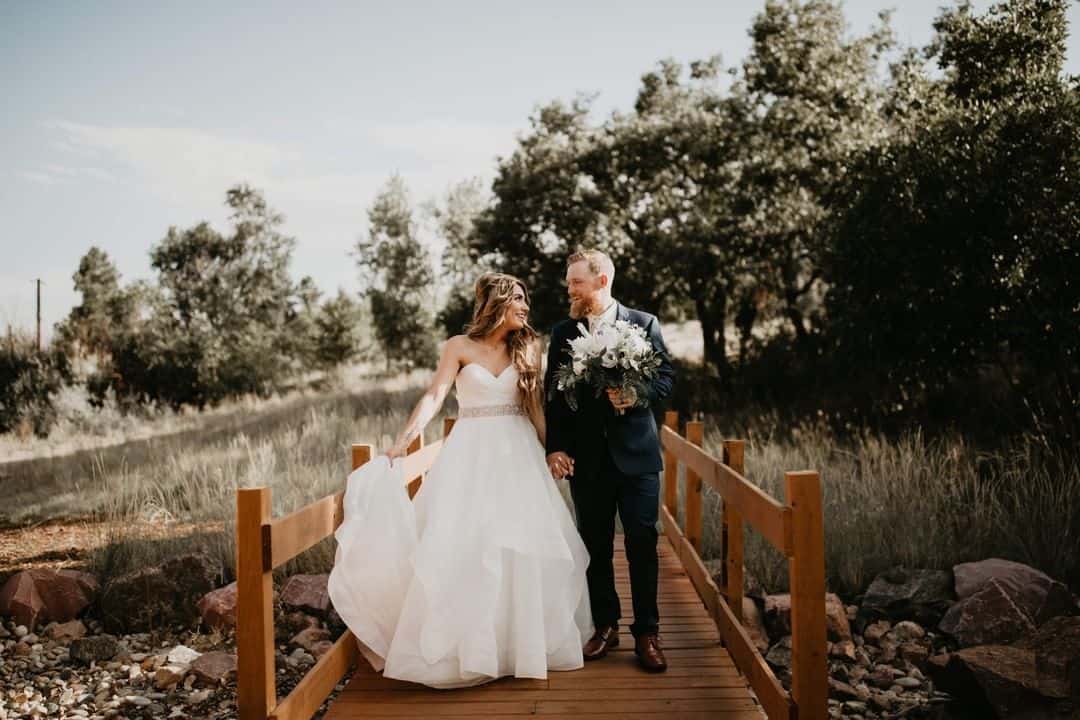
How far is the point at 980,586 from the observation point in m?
5.61

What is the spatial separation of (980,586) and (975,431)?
6.72 m

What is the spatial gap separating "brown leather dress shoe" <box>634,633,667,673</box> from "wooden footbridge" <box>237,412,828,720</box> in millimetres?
44

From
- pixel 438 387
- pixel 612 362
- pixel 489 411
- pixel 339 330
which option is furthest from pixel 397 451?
pixel 339 330

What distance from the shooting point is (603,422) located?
421 centimetres

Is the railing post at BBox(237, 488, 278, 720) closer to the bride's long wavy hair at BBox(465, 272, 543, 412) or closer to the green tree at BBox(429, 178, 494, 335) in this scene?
the bride's long wavy hair at BBox(465, 272, 543, 412)

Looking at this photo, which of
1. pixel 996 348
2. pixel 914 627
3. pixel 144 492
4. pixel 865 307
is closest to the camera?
pixel 914 627

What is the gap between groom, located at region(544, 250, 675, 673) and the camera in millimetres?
4125

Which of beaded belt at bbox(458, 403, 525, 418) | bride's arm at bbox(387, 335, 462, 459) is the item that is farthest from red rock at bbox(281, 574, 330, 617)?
beaded belt at bbox(458, 403, 525, 418)

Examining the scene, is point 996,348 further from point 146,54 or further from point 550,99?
point 146,54

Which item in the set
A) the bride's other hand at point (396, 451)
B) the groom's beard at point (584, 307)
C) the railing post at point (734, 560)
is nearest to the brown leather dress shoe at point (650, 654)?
the railing post at point (734, 560)

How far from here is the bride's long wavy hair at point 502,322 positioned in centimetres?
438

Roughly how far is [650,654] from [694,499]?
6.27 ft

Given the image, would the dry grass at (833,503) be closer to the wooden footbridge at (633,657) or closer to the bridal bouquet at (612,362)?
the wooden footbridge at (633,657)

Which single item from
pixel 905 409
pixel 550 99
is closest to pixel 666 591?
pixel 905 409
